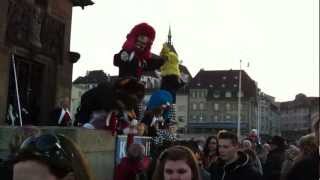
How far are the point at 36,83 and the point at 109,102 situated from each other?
390 cm

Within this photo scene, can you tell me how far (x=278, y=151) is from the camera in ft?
32.9

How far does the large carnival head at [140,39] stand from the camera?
12191mm

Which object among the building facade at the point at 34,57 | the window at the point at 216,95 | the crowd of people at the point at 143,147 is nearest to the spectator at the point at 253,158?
the crowd of people at the point at 143,147

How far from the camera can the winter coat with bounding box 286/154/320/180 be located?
5.44 meters

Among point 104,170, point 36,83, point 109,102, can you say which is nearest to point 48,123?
point 36,83

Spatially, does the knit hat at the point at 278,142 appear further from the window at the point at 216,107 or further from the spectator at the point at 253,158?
the window at the point at 216,107

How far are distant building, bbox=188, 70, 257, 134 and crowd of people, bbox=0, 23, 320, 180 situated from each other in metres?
93.7

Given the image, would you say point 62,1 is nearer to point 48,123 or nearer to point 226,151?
point 48,123

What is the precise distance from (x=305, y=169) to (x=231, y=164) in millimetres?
683

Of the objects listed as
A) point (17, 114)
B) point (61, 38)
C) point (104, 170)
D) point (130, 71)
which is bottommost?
point (104, 170)

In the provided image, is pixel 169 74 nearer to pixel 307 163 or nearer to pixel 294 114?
pixel 307 163

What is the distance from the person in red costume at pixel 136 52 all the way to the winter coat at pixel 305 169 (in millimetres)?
6624

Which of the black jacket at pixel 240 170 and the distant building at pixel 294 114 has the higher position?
the distant building at pixel 294 114

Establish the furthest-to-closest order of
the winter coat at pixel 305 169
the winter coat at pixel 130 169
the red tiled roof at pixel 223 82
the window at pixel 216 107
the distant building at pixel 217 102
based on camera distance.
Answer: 1. the window at pixel 216 107
2. the distant building at pixel 217 102
3. the red tiled roof at pixel 223 82
4. the winter coat at pixel 130 169
5. the winter coat at pixel 305 169
